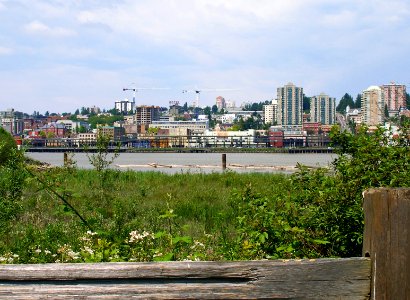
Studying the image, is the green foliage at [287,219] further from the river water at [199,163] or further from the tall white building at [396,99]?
the tall white building at [396,99]

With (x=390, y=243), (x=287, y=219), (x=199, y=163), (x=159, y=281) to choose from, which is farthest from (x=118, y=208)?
(x=199, y=163)

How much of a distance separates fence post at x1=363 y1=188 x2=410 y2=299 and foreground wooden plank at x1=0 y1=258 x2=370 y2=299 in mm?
146

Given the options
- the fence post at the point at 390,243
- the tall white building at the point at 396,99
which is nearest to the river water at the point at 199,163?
the tall white building at the point at 396,99

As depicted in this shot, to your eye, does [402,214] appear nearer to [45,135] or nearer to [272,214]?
[272,214]

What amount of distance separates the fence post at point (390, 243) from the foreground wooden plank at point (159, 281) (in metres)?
0.15

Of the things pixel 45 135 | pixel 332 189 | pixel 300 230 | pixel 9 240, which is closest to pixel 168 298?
pixel 300 230

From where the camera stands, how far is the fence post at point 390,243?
2123 millimetres

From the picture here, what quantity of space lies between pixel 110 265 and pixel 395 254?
0.95m

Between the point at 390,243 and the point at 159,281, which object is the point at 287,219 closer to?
the point at 390,243

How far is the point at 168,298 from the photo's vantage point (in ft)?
6.93

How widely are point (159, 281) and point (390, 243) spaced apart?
0.78m

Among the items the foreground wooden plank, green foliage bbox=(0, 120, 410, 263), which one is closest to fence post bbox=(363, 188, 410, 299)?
the foreground wooden plank

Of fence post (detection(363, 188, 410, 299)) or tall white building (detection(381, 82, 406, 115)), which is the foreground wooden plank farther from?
tall white building (detection(381, 82, 406, 115))

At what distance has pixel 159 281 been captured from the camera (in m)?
2.12
